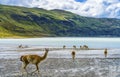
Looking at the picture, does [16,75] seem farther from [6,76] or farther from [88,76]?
[88,76]

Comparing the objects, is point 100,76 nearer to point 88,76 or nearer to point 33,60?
point 88,76

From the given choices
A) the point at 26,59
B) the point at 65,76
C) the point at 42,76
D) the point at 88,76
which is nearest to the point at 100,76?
the point at 88,76

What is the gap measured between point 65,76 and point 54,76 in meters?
1.01

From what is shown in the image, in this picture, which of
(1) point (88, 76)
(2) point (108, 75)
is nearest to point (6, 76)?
(1) point (88, 76)

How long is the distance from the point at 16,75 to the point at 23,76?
3.10 ft

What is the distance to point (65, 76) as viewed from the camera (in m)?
29.8

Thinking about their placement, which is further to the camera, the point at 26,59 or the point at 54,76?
the point at 26,59

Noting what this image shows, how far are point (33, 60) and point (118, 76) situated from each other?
26.7 ft

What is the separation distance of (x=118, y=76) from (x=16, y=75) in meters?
9.49

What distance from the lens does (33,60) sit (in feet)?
103

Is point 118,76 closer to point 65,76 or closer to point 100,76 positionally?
point 100,76

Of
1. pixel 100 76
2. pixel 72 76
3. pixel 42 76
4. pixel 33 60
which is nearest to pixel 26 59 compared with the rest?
pixel 33 60

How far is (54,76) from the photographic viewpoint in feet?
97.0

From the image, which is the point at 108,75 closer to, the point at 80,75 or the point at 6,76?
the point at 80,75
